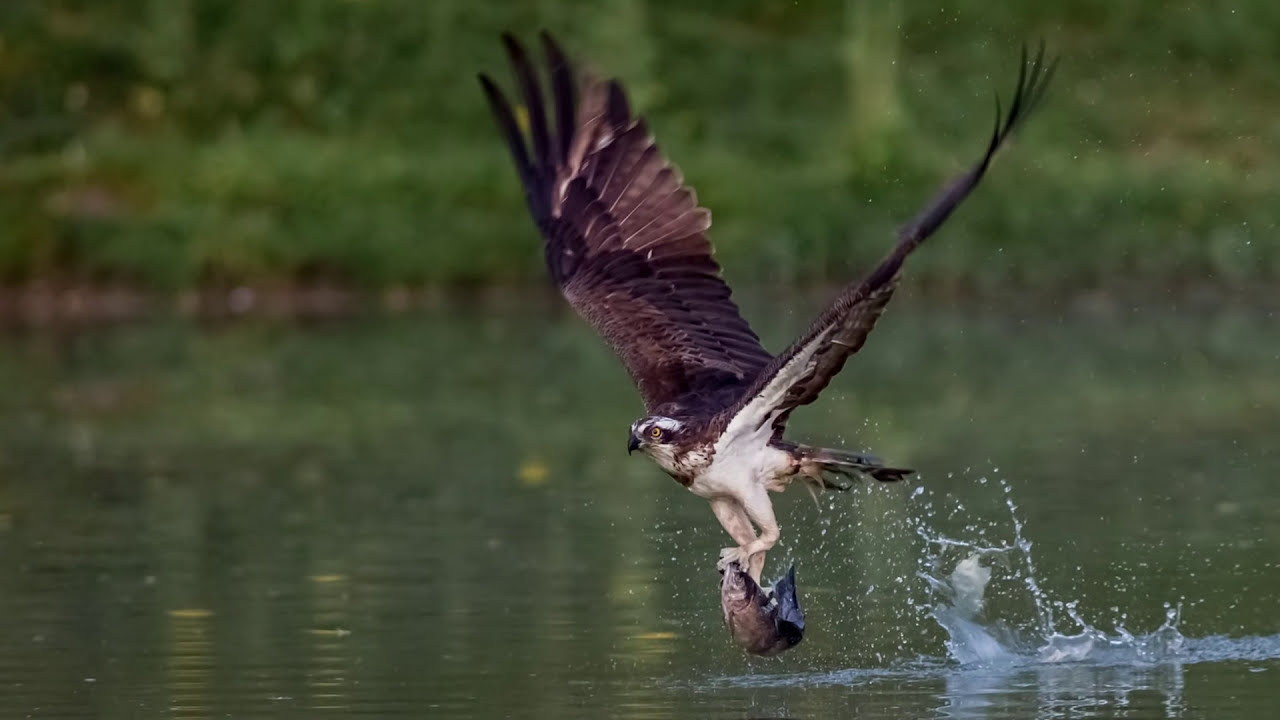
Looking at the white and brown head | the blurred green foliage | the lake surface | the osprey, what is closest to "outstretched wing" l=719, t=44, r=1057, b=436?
the osprey

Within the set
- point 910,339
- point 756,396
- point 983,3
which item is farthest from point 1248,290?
point 756,396

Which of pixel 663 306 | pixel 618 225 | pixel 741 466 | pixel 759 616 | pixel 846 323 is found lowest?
pixel 759 616

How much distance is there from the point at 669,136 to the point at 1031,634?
16987mm

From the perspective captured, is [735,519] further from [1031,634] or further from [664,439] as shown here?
[1031,634]

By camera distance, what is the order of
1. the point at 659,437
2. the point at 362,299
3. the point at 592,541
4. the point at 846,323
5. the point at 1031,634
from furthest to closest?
the point at 362,299 → the point at 592,541 → the point at 1031,634 → the point at 659,437 → the point at 846,323

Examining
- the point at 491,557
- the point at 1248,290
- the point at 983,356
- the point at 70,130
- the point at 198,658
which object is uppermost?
the point at 70,130

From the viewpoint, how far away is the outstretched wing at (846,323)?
23.7ft

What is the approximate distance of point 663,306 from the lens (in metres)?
10.0

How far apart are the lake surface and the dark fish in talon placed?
0.43 feet

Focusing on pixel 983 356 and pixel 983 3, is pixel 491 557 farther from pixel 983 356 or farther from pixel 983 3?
pixel 983 3

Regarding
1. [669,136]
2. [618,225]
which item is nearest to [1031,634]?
[618,225]

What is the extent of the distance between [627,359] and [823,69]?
1838 centimetres

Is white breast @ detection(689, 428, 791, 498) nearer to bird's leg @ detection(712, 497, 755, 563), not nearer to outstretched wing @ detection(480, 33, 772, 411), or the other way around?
bird's leg @ detection(712, 497, 755, 563)

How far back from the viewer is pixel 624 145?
10.5 m
